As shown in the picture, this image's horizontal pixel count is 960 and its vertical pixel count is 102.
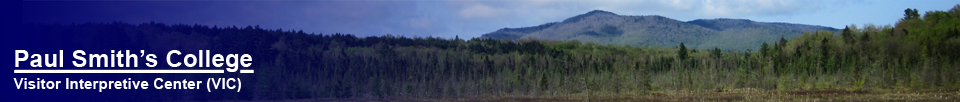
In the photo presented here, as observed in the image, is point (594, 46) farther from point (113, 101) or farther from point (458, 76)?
point (113, 101)

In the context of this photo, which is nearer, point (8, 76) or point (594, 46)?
point (8, 76)

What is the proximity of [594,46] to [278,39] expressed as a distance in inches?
2362

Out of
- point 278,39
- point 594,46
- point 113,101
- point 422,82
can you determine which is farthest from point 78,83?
point 594,46

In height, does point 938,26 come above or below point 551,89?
above

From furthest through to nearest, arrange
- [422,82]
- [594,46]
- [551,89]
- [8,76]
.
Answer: [594,46]
[422,82]
[551,89]
[8,76]

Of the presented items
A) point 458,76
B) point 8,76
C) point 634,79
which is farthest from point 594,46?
point 8,76

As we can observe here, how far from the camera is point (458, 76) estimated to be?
320ft

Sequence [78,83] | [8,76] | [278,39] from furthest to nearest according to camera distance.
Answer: [278,39]
[78,83]
[8,76]

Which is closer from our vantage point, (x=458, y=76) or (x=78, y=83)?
(x=78, y=83)

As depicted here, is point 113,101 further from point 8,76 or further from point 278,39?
point 278,39

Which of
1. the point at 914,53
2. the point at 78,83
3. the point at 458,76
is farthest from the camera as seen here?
the point at 458,76

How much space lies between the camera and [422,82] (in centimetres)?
9062

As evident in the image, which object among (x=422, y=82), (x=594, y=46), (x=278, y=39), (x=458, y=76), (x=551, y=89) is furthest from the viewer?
(x=594, y=46)

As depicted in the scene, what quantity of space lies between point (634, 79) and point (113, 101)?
45034mm
